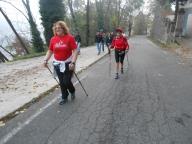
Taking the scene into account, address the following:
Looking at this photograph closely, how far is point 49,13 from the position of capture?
24875 mm

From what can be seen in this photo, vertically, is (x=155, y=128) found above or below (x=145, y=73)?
above

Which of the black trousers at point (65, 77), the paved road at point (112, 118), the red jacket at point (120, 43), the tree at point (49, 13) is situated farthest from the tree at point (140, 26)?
the black trousers at point (65, 77)

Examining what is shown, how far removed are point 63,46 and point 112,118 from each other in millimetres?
2111

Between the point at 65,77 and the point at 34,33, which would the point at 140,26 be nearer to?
the point at 34,33

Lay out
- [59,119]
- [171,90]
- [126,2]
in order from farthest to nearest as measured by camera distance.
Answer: [126,2] → [171,90] → [59,119]

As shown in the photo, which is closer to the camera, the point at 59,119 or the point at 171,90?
the point at 59,119

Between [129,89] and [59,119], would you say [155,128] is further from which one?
[129,89]

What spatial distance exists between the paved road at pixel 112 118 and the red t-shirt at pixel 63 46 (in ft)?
4.13

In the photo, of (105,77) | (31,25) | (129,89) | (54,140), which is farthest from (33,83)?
(31,25)

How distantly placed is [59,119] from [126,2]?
230 feet

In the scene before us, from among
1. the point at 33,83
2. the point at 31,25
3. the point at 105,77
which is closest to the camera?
the point at 33,83

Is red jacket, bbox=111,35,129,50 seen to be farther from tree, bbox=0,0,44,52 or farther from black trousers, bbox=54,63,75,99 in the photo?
tree, bbox=0,0,44,52

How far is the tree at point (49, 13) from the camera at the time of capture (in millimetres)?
24844

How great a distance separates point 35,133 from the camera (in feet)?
16.0
